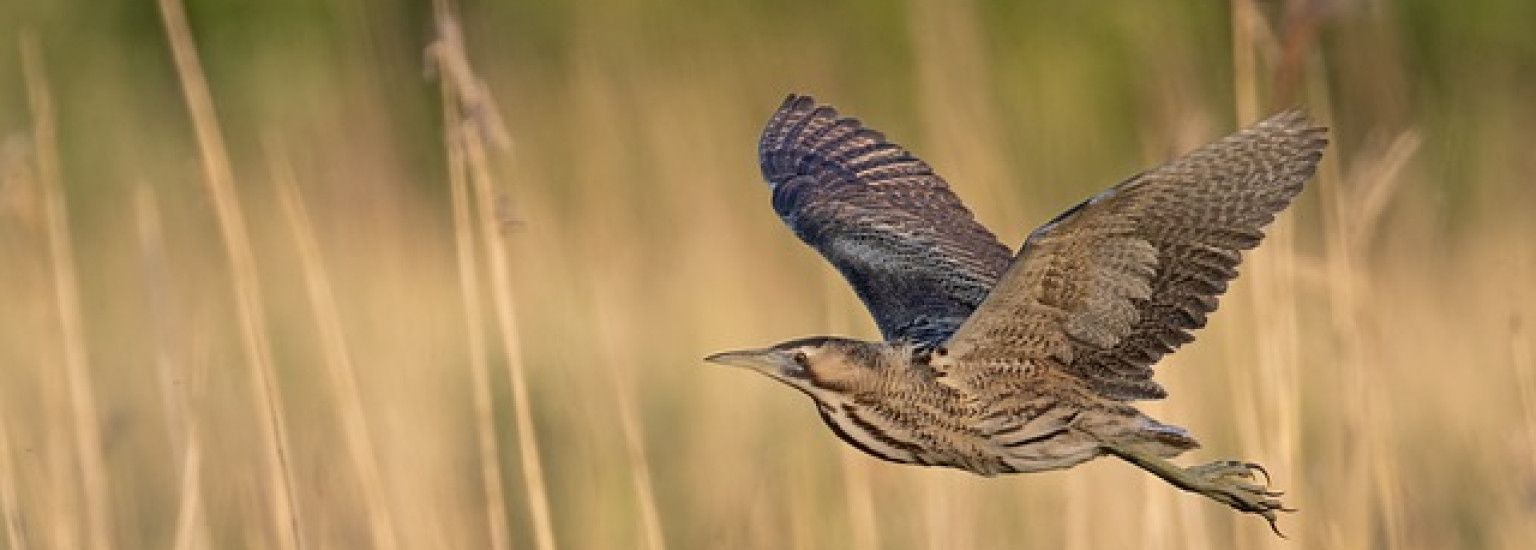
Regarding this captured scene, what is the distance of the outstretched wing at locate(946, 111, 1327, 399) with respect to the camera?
2.41 m

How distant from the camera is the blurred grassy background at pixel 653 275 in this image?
2.83m

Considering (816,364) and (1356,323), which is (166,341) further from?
(1356,323)

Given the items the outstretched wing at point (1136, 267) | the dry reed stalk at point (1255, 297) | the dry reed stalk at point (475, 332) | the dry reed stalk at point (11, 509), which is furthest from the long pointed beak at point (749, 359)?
the dry reed stalk at point (11, 509)

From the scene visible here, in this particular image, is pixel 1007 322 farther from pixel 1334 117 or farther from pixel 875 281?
pixel 1334 117

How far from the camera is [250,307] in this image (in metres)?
2.62

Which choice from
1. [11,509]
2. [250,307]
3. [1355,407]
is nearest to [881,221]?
[1355,407]

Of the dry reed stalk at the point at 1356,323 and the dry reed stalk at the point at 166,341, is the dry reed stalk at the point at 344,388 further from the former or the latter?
the dry reed stalk at the point at 1356,323

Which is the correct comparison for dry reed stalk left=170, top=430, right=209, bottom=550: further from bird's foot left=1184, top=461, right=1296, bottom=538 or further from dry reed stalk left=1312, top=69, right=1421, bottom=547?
dry reed stalk left=1312, top=69, right=1421, bottom=547

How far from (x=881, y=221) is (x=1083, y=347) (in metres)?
0.64

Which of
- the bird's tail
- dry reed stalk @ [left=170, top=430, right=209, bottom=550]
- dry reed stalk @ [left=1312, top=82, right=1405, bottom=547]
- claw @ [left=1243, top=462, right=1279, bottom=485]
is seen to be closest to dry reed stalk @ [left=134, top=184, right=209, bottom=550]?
dry reed stalk @ [left=170, top=430, right=209, bottom=550]

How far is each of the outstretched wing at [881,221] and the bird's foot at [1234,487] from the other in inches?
11.6

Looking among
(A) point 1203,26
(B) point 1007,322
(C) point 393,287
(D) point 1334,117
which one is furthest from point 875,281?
(A) point 1203,26

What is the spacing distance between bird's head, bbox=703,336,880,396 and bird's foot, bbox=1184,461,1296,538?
314 mm

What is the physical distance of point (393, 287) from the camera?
12.2 feet
